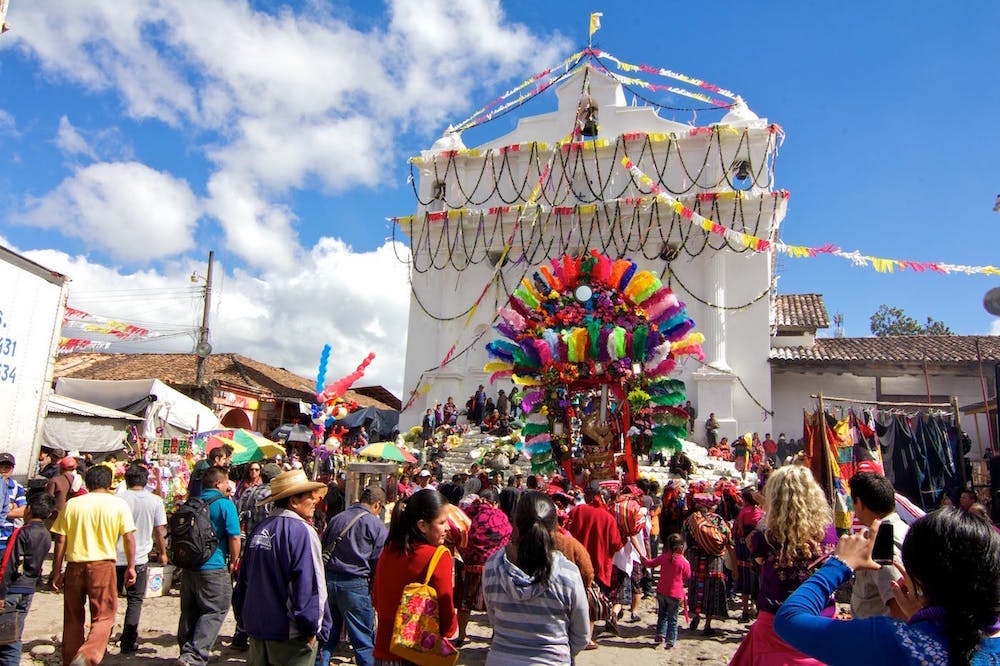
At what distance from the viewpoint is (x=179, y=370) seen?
2958 centimetres

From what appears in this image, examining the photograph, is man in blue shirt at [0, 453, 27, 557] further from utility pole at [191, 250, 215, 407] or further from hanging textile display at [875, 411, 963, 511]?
utility pole at [191, 250, 215, 407]

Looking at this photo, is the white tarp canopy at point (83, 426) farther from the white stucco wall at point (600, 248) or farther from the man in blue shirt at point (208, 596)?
the man in blue shirt at point (208, 596)

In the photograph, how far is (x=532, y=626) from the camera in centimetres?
334

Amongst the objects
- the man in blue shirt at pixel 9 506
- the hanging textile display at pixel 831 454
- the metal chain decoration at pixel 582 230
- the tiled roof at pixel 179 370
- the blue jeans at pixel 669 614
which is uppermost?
the metal chain decoration at pixel 582 230

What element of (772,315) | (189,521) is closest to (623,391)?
(189,521)

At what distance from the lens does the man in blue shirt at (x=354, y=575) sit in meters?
5.14

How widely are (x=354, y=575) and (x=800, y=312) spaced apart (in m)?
26.4

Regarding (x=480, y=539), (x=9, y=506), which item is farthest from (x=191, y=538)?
(x=9, y=506)

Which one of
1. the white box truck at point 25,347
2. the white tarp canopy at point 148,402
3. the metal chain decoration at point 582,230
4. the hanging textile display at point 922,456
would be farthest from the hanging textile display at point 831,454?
the white tarp canopy at point 148,402

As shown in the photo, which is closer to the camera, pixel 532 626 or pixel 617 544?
pixel 532 626

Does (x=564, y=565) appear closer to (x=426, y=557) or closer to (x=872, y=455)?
(x=426, y=557)

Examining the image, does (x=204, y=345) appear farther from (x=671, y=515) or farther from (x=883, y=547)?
(x=883, y=547)

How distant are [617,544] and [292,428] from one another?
16392mm

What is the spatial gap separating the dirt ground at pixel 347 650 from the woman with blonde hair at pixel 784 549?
140 inches
